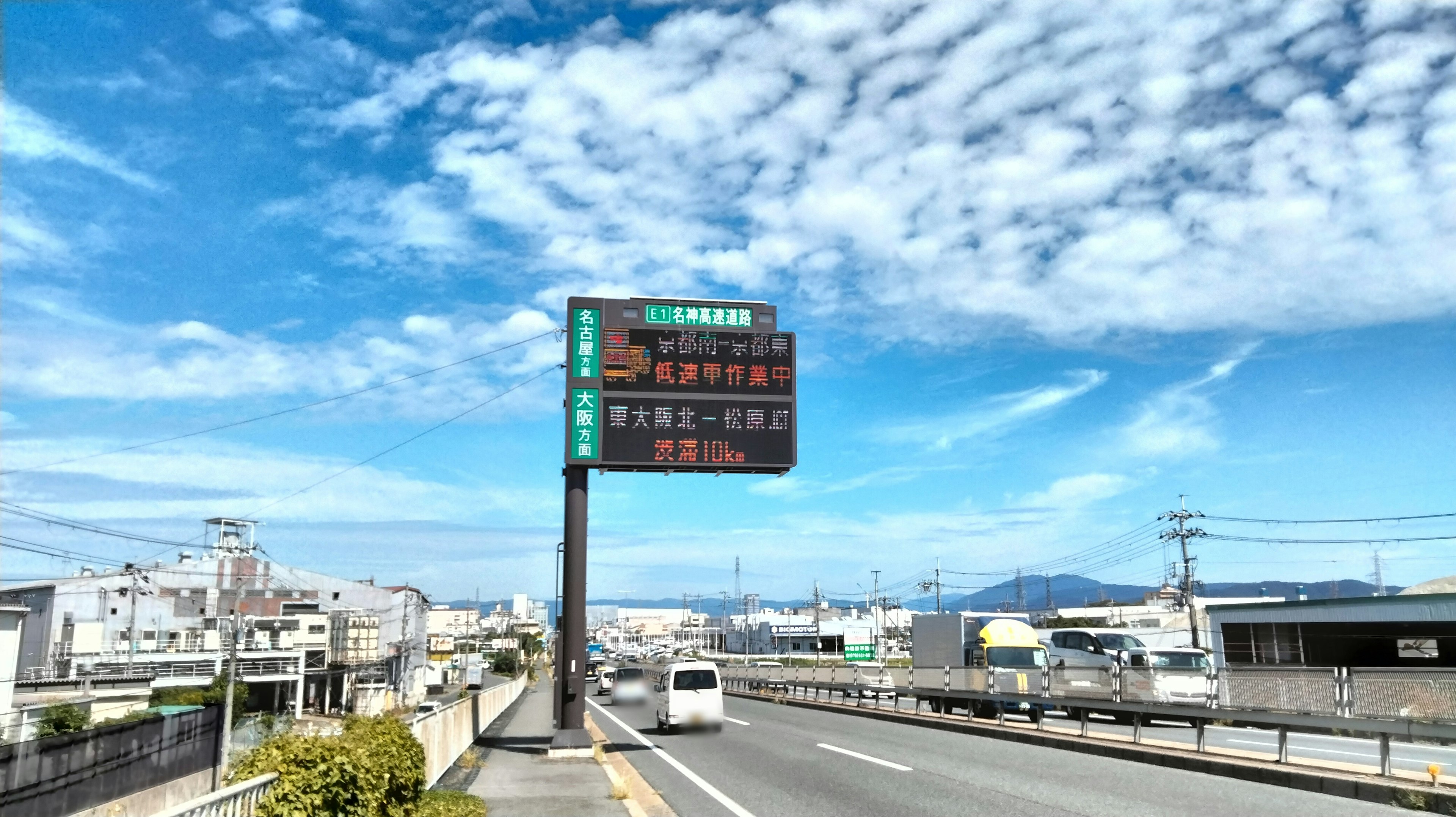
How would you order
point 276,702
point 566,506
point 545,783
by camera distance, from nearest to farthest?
1. point 545,783
2. point 566,506
3. point 276,702

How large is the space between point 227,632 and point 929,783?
8672 cm

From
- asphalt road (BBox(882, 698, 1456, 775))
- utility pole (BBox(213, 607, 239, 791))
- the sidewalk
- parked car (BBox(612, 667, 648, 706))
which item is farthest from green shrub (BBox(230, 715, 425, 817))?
parked car (BBox(612, 667, 648, 706))

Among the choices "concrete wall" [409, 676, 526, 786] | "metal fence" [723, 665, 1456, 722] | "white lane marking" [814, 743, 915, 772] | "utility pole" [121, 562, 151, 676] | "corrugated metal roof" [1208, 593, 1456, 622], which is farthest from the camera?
"utility pole" [121, 562, 151, 676]

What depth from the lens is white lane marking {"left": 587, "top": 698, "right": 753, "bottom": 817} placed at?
1333cm

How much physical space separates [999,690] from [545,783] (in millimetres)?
13509

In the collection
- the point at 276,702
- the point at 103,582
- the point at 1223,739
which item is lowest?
the point at 276,702

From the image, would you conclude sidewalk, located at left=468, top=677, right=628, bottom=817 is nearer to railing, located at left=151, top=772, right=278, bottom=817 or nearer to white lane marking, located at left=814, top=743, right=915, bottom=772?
white lane marking, located at left=814, top=743, right=915, bottom=772

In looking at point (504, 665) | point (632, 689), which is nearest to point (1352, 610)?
point (632, 689)

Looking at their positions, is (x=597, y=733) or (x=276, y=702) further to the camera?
(x=276, y=702)

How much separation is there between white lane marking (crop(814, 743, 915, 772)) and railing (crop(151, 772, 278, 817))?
A: 1136 centimetres

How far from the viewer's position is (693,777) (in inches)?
682

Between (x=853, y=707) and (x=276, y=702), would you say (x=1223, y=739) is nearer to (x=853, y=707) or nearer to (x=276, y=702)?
(x=853, y=707)

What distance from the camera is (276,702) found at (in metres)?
73.1

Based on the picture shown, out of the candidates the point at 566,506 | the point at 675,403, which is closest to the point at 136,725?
the point at 566,506
